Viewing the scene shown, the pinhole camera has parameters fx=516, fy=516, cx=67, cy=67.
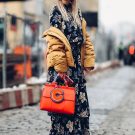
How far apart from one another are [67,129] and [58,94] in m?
0.52

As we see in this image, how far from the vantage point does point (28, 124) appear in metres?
8.41

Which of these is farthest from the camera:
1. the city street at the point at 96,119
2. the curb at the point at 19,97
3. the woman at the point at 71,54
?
the curb at the point at 19,97

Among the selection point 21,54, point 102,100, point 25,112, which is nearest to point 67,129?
point 25,112

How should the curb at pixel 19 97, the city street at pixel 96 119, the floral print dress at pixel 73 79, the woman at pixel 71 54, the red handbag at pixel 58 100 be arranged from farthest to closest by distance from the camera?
the curb at pixel 19 97 < the city street at pixel 96 119 < the floral print dress at pixel 73 79 < the woman at pixel 71 54 < the red handbag at pixel 58 100

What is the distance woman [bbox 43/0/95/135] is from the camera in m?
5.61

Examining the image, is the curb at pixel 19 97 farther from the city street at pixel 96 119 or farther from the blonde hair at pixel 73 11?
the blonde hair at pixel 73 11

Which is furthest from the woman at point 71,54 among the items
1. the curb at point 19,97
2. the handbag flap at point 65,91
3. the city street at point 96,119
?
the curb at point 19,97

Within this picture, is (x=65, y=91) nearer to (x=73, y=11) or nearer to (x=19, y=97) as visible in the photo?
(x=73, y=11)

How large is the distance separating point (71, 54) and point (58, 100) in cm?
53

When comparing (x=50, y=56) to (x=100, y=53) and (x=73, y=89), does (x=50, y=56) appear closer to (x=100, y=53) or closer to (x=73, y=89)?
(x=73, y=89)

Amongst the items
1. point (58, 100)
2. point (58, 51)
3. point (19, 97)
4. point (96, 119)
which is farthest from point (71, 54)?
point (19, 97)

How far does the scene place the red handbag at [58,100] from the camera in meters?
5.48

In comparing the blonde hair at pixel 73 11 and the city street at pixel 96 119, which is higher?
the blonde hair at pixel 73 11

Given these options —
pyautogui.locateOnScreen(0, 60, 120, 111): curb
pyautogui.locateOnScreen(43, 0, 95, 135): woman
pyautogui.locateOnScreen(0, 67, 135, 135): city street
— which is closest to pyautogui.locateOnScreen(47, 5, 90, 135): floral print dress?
pyautogui.locateOnScreen(43, 0, 95, 135): woman
